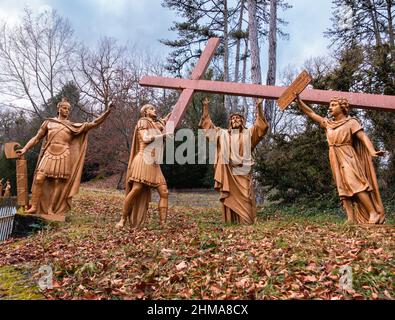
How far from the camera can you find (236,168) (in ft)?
26.6

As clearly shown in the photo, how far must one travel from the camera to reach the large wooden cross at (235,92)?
7.40 meters

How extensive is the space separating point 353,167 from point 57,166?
6063mm

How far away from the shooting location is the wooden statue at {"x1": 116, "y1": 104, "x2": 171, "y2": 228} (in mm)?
7547

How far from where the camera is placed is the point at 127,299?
3580mm

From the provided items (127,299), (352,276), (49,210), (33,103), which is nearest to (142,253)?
(127,299)

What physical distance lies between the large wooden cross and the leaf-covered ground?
255 cm

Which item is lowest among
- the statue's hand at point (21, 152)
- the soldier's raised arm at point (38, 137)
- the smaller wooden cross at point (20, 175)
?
the smaller wooden cross at point (20, 175)

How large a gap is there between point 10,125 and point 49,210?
32413 mm

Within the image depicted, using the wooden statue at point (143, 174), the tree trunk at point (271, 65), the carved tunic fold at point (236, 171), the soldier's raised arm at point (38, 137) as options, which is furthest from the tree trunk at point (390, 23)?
the soldier's raised arm at point (38, 137)

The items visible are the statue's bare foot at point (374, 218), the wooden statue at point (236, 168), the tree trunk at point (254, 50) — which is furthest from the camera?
the tree trunk at point (254, 50)

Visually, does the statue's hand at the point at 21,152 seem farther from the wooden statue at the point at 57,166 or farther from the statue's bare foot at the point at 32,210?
the statue's bare foot at the point at 32,210

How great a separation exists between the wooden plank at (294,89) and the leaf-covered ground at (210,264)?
250 cm

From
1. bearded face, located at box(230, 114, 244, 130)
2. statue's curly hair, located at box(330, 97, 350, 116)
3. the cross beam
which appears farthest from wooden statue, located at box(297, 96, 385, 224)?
the cross beam

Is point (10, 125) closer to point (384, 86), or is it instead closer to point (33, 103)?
point (33, 103)
